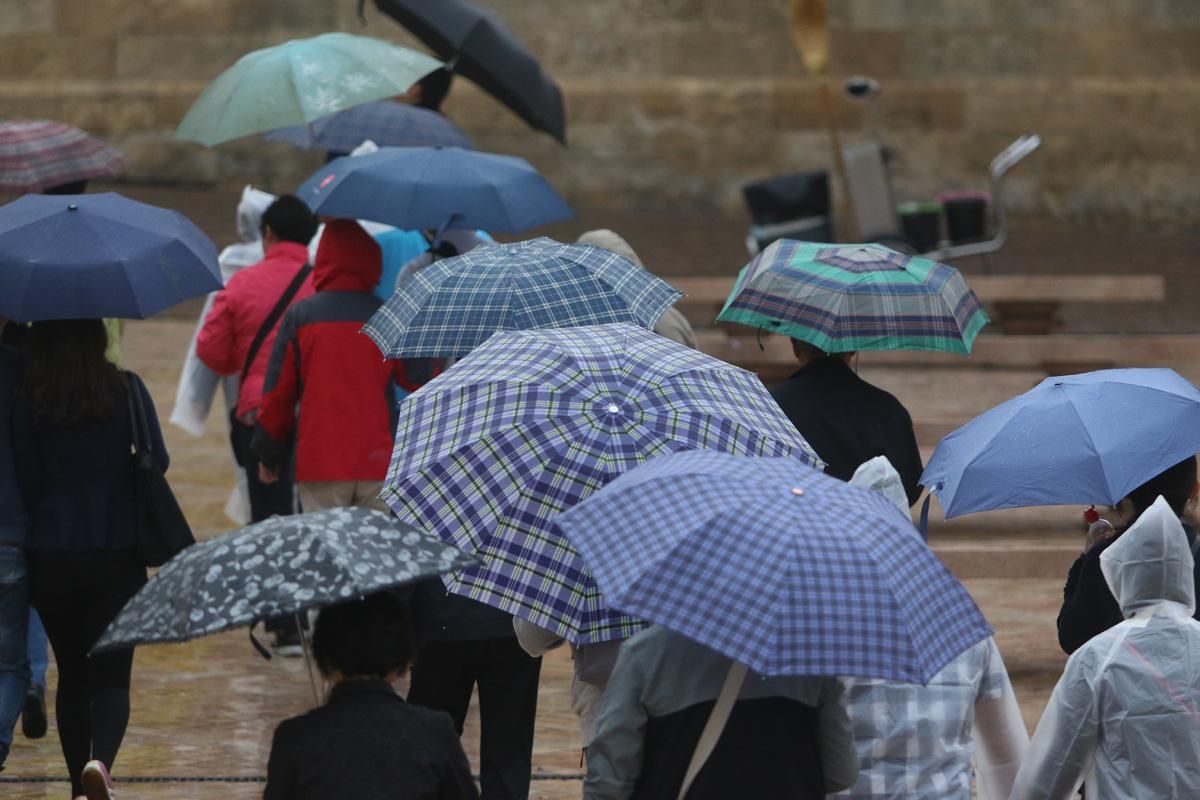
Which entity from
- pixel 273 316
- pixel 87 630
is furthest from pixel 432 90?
pixel 87 630

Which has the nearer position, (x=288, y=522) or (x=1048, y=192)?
(x=288, y=522)

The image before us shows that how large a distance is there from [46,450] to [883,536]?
2.86 metres

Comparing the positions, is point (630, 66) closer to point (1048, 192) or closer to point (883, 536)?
point (1048, 192)

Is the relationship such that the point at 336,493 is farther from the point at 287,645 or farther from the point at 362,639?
the point at 362,639

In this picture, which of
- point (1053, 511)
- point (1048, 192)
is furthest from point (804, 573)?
point (1048, 192)

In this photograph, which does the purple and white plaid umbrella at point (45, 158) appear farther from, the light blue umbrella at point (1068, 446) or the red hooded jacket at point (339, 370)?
the light blue umbrella at point (1068, 446)

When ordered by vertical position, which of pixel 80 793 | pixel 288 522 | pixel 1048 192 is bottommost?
pixel 1048 192

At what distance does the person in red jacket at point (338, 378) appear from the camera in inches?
290

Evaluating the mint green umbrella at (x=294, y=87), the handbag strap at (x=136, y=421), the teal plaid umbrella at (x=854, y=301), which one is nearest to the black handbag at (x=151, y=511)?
the handbag strap at (x=136, y=421)

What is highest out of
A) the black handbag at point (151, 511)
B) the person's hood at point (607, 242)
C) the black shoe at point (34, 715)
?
the person's hood at point (607, 242)

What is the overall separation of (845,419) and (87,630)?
6.99 ft

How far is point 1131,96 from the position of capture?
19219 millimetres

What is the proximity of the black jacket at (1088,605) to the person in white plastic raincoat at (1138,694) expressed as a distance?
50 centimetres

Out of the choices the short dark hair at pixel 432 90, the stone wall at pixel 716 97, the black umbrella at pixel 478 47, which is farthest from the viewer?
the stone wall at pixel 716 97
